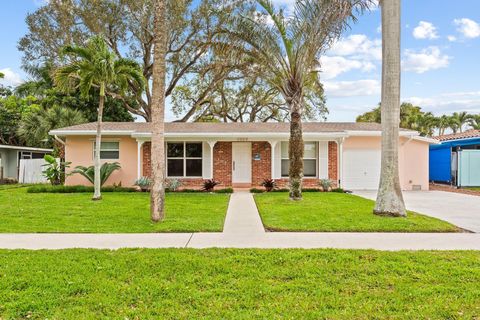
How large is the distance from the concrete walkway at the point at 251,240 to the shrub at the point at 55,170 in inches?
443

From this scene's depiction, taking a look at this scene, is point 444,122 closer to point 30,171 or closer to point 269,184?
point 269,184

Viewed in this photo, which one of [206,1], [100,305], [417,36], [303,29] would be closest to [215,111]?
[206,1]

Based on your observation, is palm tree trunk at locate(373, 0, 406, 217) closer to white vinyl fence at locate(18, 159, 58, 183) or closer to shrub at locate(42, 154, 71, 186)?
shrub at locate(42, 154, 71, 186)

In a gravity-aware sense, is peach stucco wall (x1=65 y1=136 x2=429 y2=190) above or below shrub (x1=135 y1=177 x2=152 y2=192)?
above

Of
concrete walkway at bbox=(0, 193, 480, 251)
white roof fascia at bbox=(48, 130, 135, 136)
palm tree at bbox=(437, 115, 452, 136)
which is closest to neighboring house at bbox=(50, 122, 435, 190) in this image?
white roof fascia at bbox=(48, 130, 135, 136)

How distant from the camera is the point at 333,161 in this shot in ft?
57.9

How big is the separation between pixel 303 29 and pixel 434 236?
759 centimetres

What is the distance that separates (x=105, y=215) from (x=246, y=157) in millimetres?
9216

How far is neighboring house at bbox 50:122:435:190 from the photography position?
1745cm

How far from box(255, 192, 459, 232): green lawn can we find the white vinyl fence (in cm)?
1688

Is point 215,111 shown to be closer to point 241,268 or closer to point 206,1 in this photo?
point 206,1

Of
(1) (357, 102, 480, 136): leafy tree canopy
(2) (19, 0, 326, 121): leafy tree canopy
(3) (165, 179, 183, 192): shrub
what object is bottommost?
(3) (165, 179, 183, 192): shrub

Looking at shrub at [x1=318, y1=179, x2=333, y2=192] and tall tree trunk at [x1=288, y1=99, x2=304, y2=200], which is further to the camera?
shrub at [x1=318, y1=179, x2=333, y2=192]

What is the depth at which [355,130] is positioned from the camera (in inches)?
694
